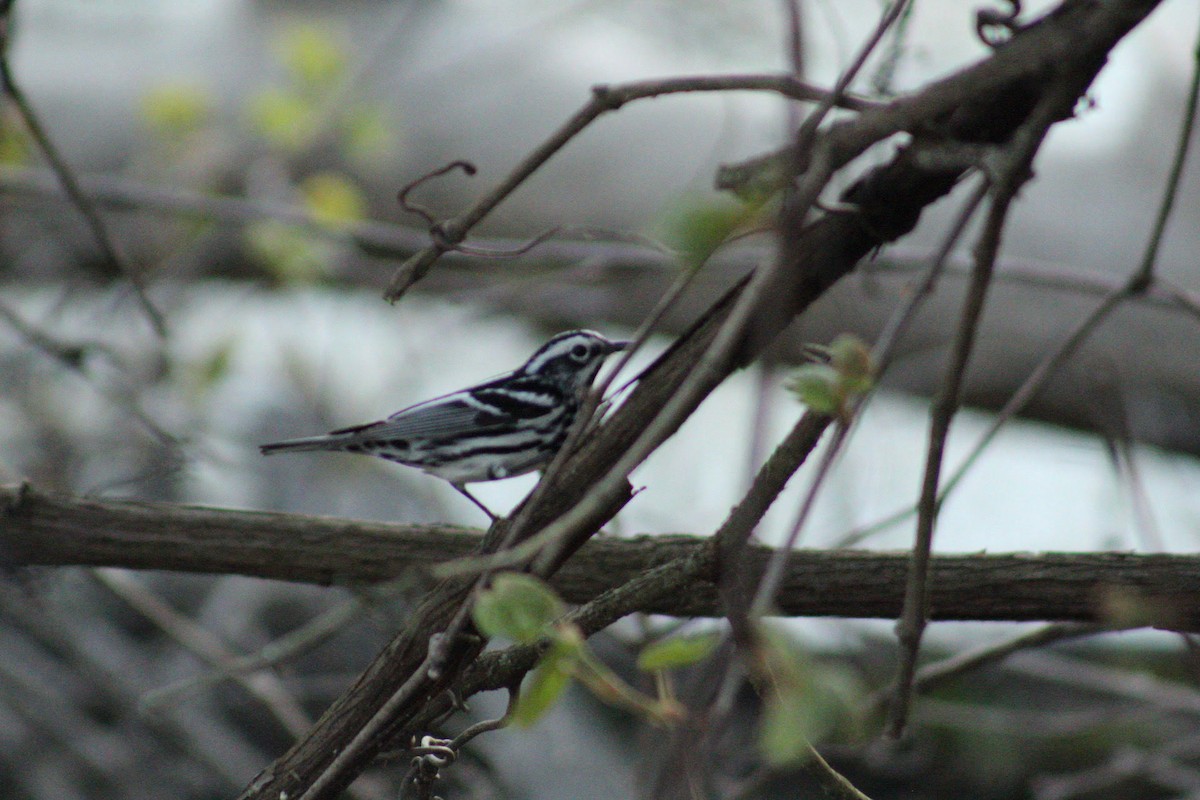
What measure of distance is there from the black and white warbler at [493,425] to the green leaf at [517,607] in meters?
1.56

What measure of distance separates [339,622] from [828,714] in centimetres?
192

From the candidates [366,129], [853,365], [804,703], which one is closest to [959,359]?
[853,365]

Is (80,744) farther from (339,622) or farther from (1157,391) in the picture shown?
(1157,391)

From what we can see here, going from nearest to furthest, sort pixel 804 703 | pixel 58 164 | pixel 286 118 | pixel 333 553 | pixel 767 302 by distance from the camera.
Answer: pixel 804 703 → pixel 767 302 → pixel 333 553 → pixel 58 164 → pixel 286 118

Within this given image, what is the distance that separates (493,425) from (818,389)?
5.35 ft

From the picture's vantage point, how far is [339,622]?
2.54 meters

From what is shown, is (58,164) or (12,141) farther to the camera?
(12,141)

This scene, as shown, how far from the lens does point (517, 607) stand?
0.94 m

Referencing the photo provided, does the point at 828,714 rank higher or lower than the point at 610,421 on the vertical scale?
lower

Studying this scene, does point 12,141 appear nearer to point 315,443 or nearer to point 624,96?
point 315,443

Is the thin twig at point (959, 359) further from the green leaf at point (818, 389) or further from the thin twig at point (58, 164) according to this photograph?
the thin twig at point (58, 164)

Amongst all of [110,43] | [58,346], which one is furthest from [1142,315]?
[110,43]

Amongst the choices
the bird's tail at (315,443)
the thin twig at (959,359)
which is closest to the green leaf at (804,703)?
the thin twig at (959,359)

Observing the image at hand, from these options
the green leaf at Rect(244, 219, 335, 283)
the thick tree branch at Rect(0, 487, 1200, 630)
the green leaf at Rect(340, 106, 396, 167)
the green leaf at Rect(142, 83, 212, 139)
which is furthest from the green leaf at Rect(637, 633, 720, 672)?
the green leaf at Rect(142, 83, 212, 139)
